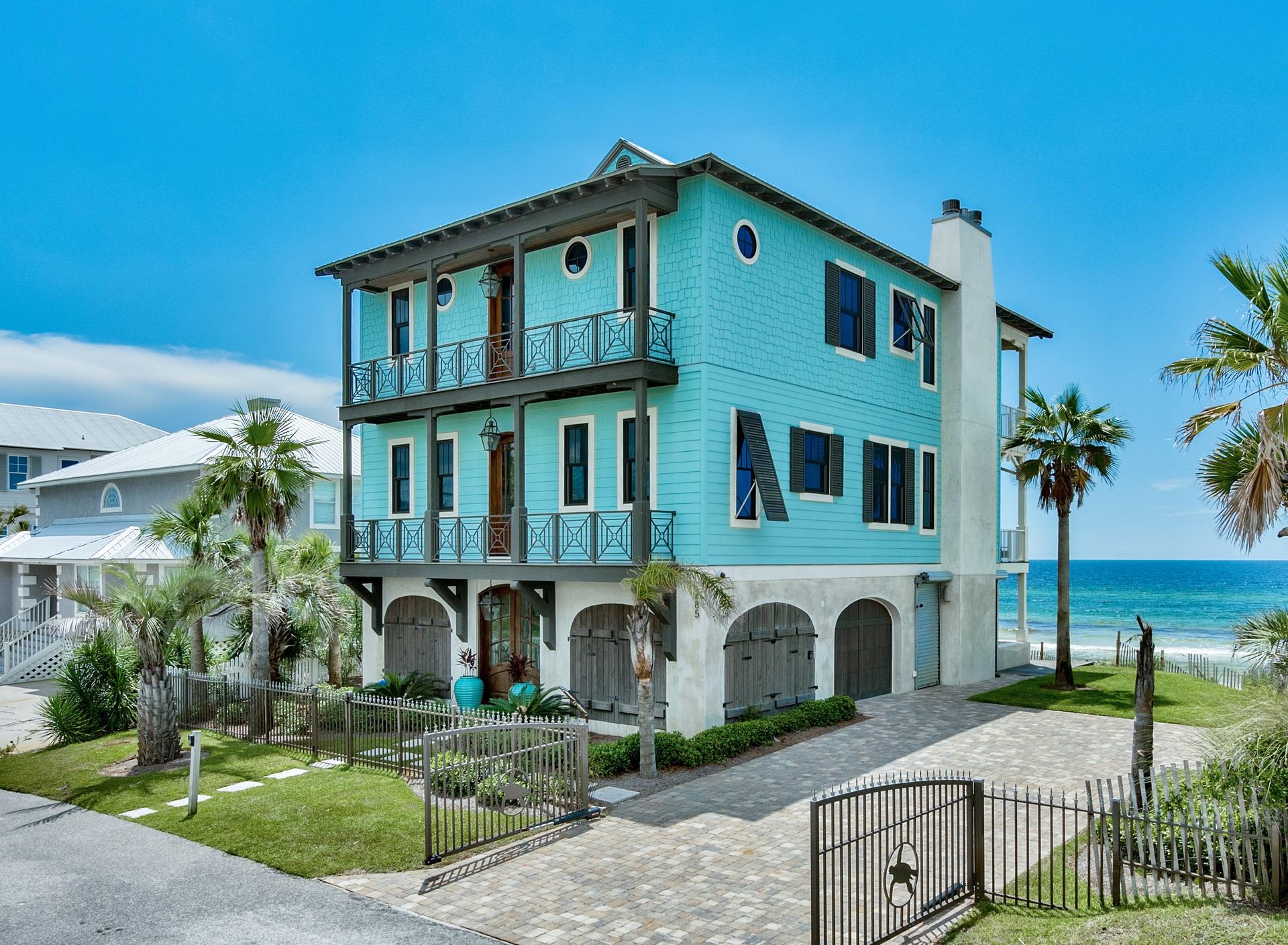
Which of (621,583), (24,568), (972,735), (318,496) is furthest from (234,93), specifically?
(972,735)

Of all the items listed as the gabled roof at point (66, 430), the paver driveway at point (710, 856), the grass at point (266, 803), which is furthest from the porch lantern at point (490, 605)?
the gabled roof at point (66, 430)

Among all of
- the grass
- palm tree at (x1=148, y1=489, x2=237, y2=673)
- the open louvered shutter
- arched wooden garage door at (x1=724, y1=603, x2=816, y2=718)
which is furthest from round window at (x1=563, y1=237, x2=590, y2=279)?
the grass

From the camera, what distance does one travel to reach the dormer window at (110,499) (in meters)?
33.1

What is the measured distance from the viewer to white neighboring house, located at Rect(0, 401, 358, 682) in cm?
2842

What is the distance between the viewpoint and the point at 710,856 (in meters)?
10.7

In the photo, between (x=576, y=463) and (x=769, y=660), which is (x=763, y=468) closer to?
(x=769, y=660)

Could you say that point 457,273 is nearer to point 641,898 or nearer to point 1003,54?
point 1003,54

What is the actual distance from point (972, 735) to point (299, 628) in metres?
15.3

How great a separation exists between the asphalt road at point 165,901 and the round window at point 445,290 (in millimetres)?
13017

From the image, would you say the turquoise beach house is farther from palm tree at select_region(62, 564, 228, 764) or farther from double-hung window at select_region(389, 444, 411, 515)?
palm tree at select_region(62, 564, 228, 764)

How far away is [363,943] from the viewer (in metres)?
8.45

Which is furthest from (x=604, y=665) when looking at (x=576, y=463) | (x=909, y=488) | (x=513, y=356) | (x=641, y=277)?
(x=909, y=488)

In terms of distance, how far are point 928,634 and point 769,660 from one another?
7.24 meters

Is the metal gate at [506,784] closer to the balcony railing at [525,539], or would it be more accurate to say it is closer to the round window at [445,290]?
the balcony railing at [525,539]
